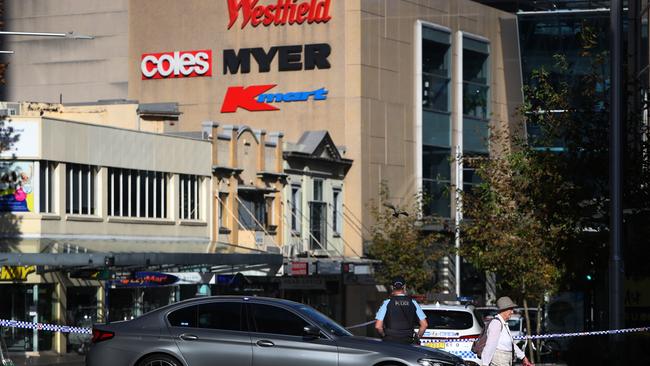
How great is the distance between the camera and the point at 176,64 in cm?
6681

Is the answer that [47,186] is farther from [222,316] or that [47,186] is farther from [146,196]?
[222,316]

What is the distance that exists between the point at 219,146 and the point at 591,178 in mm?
30762

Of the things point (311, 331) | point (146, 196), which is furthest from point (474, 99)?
point (311, 331)

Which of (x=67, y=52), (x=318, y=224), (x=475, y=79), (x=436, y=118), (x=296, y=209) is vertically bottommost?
(x=318, y=224)

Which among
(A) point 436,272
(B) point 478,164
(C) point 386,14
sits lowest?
(A) point 436,272

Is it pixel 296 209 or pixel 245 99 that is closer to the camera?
pixel 296 209

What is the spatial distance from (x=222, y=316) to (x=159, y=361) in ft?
3.23

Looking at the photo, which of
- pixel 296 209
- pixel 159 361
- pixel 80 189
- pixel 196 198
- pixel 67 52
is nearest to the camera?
pixel 159 361

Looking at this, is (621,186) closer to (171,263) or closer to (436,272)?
(171,263)

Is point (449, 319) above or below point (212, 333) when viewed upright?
below

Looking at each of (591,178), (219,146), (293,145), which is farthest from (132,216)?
(591,178)

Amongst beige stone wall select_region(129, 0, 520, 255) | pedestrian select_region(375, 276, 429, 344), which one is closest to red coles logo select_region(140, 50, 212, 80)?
beige stone wall select_region(129, 0, 520, 255)

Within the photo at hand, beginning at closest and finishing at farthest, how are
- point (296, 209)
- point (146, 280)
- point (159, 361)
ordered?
point (159, 361)
point (146, 280)
point (296, 209)

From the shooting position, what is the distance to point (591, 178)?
24812mm
